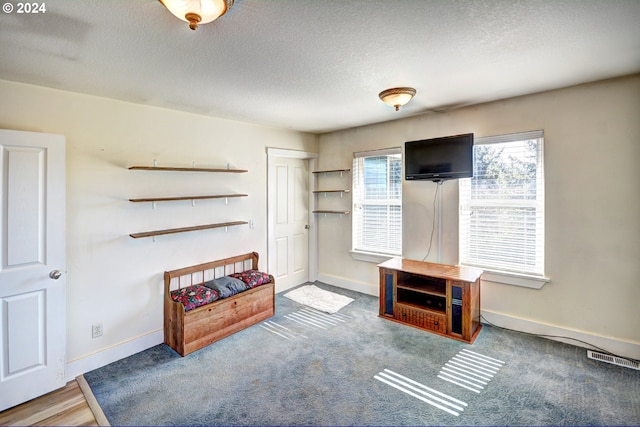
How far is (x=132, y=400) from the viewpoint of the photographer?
2.21m

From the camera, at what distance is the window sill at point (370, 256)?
4164mm

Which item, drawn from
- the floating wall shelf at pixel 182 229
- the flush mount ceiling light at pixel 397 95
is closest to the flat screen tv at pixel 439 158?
the flush mount ceiling light at pixel 397 95

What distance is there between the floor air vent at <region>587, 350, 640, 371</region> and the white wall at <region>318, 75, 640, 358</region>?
92 millimetres

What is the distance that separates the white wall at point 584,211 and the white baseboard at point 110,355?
3.51m

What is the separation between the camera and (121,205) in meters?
2.84

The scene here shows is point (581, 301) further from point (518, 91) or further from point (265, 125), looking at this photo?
point (265, 125)

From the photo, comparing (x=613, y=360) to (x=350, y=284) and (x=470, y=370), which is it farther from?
(x=350, y=284)

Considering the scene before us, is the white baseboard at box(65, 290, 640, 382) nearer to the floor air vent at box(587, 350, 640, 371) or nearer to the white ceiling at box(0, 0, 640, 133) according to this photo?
the floor air vent at box(587, 350, 640, 371)

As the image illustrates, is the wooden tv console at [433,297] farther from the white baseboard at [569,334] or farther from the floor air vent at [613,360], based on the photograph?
the floor air vent at [613,360]

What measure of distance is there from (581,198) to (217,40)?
3.27 m

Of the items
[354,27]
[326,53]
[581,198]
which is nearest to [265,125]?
[326,53]

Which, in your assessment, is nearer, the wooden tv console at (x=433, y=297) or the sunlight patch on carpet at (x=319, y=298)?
the wooden tv console at (x=433, y=297)

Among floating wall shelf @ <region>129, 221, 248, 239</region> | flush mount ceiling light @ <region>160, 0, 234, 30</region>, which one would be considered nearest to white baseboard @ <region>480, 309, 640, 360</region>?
floating wall shelf @ <region>129, 221, 248, 239</region>

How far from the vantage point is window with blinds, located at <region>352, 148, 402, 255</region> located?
160 inches
